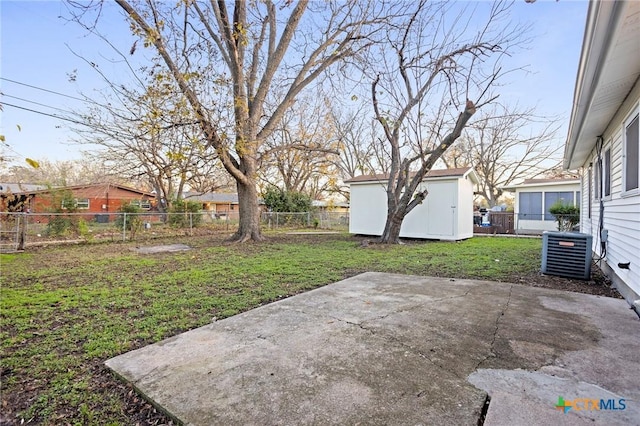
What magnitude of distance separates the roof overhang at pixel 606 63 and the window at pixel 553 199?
36.5 ft

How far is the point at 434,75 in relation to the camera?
8.72m

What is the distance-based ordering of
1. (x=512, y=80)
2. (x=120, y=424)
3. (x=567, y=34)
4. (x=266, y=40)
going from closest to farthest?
(x=120, y=424) < (x=567, y=34) < (x=512, y=80) < (x=266, y=40)

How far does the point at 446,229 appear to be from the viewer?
11.6 m

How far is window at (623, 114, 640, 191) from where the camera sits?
145 inches

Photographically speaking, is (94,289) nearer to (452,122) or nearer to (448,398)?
(448,398)

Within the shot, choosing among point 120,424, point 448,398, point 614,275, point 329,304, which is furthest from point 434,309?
point 614,275

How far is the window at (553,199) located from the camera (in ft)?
47.2

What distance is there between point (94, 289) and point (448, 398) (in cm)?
483

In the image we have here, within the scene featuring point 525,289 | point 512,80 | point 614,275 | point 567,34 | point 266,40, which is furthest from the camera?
point 266,40

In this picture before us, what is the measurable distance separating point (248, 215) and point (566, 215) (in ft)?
41.4

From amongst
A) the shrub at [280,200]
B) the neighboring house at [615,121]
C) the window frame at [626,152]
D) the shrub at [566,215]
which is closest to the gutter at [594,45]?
the neighboring house at [615,121]

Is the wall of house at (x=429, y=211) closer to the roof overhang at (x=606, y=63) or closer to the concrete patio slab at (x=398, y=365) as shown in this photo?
the roof overhang at (x=606, y=63)

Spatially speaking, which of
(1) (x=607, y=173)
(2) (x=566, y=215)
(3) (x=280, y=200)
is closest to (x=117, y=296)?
(1) (x=607, y=173)

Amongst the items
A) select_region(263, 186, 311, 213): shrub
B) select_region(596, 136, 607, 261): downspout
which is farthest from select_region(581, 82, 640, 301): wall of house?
select_region(263, 186, 311, 213): shrub
